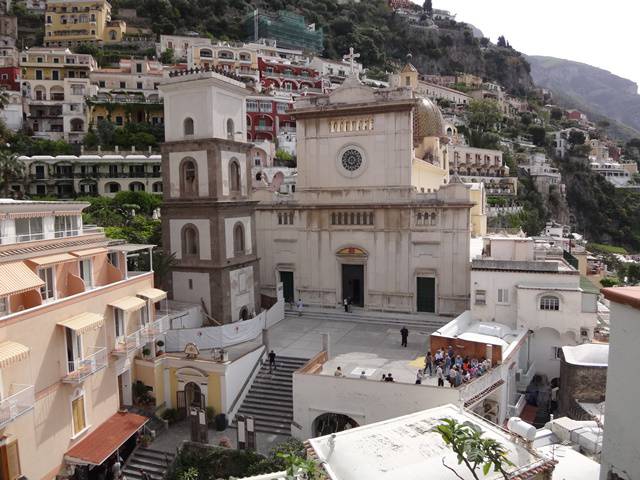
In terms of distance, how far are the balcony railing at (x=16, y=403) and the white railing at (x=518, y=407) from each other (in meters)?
17.5

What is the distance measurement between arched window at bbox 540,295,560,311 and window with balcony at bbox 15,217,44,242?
21.4 meters

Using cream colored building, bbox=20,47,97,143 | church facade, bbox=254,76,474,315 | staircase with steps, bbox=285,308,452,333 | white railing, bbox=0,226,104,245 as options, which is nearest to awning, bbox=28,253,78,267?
white railing, bbox=0,226,104,245

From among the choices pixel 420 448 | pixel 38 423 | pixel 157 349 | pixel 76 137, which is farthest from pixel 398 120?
pixel 76 137

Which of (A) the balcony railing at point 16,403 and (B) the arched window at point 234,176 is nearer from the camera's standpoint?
(A) the balcony railing at point 16,403

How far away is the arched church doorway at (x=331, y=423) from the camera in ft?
65.8

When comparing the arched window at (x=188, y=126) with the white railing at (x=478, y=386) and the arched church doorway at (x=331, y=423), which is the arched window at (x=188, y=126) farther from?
the white railing at (x=478, y=386)

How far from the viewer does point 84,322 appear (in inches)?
693

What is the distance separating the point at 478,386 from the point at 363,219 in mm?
13813

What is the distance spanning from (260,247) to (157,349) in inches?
450

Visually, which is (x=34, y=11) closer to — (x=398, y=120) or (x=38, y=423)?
(x=398, y=120)

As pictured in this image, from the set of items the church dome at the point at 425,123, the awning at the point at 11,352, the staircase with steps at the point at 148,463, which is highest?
the church dome at the point at 425,123

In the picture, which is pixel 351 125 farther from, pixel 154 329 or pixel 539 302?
pixel 154 329

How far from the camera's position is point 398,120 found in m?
29.6

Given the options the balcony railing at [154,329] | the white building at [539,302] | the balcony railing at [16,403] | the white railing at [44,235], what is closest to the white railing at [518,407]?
the white building at [539,302]
